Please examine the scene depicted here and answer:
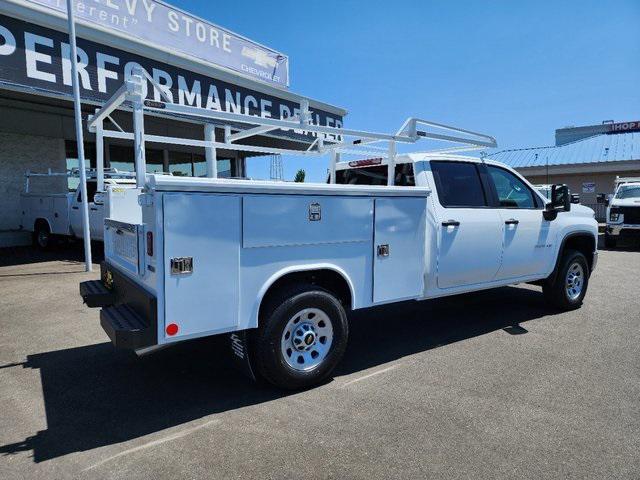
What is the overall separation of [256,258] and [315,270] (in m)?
0.63

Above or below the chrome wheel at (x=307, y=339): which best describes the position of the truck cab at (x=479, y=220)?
above

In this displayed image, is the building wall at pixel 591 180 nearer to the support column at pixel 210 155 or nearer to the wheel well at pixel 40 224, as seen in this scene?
the wheel well at pixel 40 224

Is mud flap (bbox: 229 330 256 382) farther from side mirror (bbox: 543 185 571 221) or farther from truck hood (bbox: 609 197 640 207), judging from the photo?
truck hood (bbox: 609 197 640 207)

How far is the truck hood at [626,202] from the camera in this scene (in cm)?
1447

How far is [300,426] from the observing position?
327cm

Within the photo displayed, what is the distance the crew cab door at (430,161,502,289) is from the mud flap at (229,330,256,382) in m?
2.19

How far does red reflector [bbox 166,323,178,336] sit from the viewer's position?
3.17 metres

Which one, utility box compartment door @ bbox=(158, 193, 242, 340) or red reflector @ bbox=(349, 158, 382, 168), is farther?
red reflector @ bbox=(349, 158, 382, 168)

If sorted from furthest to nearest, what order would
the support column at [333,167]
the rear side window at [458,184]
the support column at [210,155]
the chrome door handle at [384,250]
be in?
the support column at [333,167], the support column at [210,155], the rear side window at [458,184], the chrome door handle at [384,250]

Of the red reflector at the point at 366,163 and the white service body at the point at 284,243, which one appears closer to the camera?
the white service body at the point at 284,243

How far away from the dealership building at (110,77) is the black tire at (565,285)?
8.92 meters

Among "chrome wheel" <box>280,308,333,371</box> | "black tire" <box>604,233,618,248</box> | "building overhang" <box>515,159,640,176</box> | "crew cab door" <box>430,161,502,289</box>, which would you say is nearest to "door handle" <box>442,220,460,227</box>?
"crew cab door" <box>430,161,502,289</box>

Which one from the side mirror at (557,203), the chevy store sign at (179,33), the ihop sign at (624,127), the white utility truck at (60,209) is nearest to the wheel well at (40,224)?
the white utility truck at (60,209)

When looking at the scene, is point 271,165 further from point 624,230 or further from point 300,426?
point 300,426
